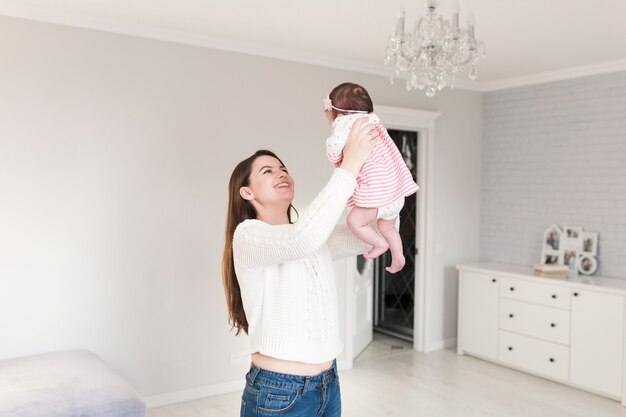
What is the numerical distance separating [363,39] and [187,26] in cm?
116

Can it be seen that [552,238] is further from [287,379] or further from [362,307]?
[287,379]

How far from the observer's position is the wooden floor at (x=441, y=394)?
4012 mm

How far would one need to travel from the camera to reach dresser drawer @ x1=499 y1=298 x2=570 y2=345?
4.61 metres

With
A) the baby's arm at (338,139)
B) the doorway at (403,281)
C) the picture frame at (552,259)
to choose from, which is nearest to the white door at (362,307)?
the doorway at (403,281)

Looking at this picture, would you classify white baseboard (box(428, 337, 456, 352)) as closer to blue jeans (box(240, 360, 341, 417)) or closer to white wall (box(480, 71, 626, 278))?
white wall (box(480, 71, 626, 278))

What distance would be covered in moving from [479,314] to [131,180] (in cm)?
315

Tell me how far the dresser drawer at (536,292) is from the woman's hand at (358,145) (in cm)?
362

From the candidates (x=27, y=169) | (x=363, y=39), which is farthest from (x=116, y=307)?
(x=363, y=39)

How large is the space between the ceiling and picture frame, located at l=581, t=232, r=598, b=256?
51.6 inches

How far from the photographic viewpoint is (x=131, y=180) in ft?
12.7

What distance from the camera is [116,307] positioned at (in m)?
3.83

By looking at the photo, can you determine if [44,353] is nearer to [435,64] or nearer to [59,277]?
[59,277]

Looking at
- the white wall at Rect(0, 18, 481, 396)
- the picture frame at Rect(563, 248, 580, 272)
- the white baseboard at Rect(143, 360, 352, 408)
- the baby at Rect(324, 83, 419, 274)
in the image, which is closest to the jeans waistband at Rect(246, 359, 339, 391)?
the baby at Rect(324, 83, 419, 274)

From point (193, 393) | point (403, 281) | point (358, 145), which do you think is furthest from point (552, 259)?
point (358, 145)
